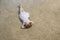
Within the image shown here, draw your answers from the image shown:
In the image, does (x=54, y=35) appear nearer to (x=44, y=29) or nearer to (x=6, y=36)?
(x=44, y=29)

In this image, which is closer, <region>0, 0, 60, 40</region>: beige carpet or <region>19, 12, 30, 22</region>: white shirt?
<region>0, 0, 60, 40</region>: beige carpet

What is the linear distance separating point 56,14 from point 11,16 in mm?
654

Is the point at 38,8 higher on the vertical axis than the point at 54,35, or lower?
higher

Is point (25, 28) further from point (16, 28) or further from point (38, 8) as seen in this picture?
point (38, 8)

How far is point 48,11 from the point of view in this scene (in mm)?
2143

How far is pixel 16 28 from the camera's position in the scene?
1.91 metres

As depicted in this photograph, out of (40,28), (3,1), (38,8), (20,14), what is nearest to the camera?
(40,28)

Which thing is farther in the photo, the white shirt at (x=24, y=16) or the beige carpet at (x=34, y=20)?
the white shirt at (x=24, y=16)

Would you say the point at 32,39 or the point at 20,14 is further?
the point at 20,14

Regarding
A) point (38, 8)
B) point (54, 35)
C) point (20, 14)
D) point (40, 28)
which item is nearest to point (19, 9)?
point (20, 14)

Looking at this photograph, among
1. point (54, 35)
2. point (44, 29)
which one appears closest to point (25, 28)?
point (44, 29)

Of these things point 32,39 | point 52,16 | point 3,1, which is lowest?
point 32,39

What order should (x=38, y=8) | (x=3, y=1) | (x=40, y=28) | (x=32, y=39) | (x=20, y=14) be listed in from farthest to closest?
(x=3, y=1), (x=38, y=8), (x=20, y=14), (x=40, y=28), (x=32, y=39)

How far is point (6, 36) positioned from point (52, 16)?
0.71 metres
